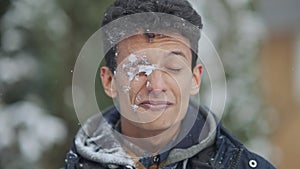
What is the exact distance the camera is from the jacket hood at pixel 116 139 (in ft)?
4.38

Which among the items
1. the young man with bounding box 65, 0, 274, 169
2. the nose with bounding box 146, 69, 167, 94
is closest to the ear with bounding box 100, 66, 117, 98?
the young man with bounding box 65, 0, 274, 169

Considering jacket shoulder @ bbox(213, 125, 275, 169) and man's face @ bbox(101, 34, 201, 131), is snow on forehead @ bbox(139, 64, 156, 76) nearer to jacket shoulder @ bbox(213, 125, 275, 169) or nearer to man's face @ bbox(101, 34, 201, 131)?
man's face @ bbox(101, 34, 201, 131)

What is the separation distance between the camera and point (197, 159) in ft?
4.40

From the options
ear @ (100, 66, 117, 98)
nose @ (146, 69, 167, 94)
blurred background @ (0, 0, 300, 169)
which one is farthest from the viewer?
blurred background @ (0, 0, 300, 169)

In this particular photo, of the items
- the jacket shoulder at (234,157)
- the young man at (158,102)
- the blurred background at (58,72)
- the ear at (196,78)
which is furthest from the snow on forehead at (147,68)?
the blurred background at (58,72)

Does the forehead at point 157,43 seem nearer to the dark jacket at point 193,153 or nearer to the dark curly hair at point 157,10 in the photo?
the dark curly hair at point 157,10

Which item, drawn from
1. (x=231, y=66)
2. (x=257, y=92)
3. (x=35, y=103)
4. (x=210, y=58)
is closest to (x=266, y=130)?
(x=257, y=92)

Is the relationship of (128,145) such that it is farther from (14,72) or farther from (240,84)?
(240,84)

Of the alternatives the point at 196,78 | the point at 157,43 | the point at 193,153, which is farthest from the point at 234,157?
the point at 157,43

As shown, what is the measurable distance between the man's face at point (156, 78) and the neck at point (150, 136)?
21 mm

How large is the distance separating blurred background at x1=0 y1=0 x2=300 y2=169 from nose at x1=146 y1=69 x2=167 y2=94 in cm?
118

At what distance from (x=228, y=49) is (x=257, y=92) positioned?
25cm

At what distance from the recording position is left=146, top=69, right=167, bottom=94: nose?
1.21 metres

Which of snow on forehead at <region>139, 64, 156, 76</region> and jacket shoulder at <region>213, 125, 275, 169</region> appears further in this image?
jacket shoulder at <region>213, 125, 275, 169</region>
